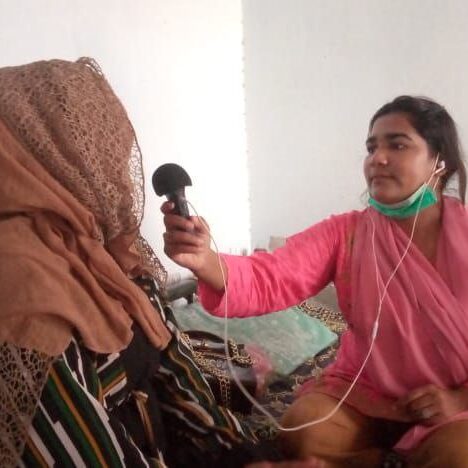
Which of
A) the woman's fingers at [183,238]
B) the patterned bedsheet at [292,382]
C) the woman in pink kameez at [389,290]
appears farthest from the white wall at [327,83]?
the woman's fingers at [183,238]

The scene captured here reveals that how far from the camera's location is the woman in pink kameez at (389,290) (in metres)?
1.08

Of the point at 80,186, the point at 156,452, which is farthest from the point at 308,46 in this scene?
the point at 156,452

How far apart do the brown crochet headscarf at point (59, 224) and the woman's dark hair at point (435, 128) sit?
2.18ft

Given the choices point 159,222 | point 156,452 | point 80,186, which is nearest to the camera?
point 80,186

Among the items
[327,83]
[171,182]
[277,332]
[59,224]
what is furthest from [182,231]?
[327,83]

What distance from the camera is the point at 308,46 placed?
2158mm

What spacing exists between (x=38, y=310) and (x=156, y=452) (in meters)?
0.40

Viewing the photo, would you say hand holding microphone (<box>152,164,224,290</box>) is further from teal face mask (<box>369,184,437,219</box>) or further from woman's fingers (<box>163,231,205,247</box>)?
teal face mask (<box>369,184,437,219</box>)

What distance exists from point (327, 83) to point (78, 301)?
1.67 m

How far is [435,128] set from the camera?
4.04 feet

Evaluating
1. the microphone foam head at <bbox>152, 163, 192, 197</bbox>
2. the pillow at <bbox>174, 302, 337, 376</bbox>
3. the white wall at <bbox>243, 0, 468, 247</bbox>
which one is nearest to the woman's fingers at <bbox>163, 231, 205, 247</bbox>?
the microphone foam head at <bbox>152, 163, 192, 197</bbox>

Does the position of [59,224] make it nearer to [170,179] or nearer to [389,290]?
[170,179]

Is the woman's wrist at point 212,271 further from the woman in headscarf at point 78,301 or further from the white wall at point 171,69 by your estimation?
the white wall at point 171,69

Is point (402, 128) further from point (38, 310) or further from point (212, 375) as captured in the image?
point (38, 310)
